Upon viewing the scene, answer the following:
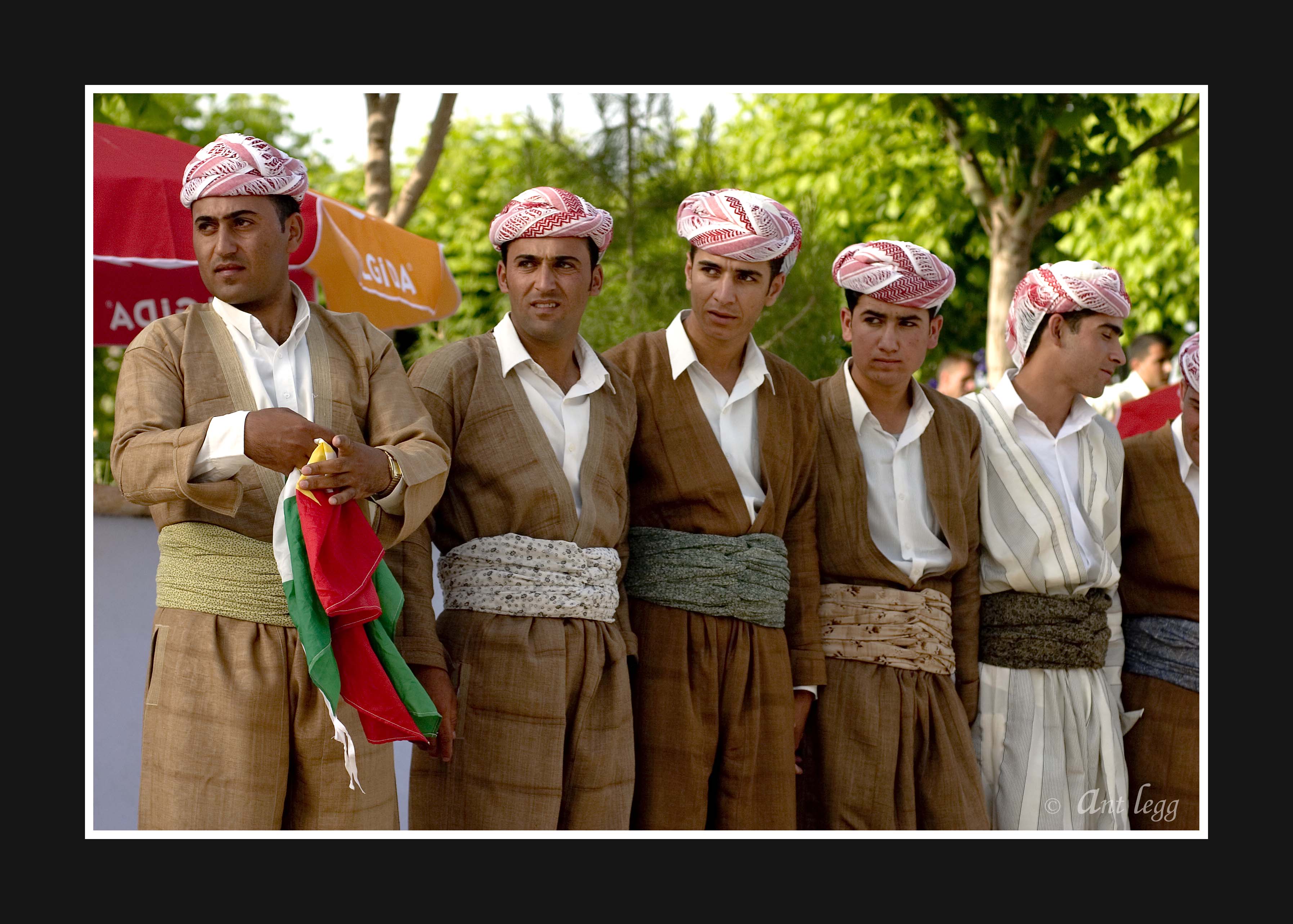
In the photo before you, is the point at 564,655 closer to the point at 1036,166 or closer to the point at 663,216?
the point at 663,216

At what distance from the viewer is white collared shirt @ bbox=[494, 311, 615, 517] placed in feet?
13.1

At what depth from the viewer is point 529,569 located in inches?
151

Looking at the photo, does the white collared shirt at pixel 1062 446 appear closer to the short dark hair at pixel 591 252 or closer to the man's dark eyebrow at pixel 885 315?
the man's dark eyebrow at pixel 885 315

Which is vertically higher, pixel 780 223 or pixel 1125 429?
pixel 780 223

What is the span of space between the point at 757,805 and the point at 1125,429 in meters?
3.29

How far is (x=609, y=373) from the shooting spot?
4223mm

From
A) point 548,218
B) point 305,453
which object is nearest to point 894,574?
point 548,218

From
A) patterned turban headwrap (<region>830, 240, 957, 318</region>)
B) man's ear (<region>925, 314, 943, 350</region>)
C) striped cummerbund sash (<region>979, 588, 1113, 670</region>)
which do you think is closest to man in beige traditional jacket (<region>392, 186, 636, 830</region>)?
patterned turban headwrap (<region>830, 240, 957, 318</region>)

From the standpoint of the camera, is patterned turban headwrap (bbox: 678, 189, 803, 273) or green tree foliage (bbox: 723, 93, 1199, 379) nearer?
patterned turban headwrap (bbox: 678, 189, 803, 273)

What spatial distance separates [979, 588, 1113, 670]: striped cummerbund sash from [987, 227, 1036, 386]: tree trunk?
210 inches

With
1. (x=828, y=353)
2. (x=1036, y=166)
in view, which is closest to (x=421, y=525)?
(x=828, y=353)

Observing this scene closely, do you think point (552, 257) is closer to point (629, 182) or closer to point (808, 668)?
point (808, 668)

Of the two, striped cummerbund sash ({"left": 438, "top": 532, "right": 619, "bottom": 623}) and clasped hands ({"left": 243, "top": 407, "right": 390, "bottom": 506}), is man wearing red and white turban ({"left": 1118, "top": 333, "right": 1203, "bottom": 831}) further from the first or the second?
clasped hands ({"left": 243, "top": 407, "right": 390, "bottom": 506})

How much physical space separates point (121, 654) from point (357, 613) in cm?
241
